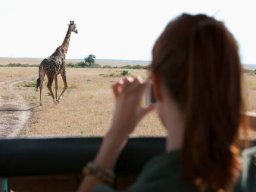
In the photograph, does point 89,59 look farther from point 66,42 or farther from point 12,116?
point 12,116

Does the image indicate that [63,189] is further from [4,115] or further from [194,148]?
[4,115]

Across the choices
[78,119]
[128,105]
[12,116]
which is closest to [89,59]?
[12,116]

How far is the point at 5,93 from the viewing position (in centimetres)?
2059

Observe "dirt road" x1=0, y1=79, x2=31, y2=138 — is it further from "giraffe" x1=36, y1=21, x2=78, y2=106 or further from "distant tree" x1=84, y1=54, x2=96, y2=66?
"distant tree" x1=84, y1=54, x2=96, y2=66

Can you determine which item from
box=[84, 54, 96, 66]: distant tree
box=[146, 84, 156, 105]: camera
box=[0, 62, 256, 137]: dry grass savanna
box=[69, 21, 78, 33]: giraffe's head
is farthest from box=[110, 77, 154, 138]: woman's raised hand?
box=[84, 54, 96, 66]: distant tree

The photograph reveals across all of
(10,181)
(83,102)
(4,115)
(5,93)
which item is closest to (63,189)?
(10,181)

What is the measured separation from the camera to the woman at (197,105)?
822 millimetres

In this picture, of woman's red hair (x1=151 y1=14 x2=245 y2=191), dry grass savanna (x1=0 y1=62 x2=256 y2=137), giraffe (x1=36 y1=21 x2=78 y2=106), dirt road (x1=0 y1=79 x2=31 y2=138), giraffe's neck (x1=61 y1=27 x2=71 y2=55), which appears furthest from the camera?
giraffe's neck (x1=61 y1=27 x2=71 y2=55)

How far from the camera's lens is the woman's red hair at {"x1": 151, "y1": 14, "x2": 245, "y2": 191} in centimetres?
82

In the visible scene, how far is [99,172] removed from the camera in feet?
3.25

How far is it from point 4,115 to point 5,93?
7651mm

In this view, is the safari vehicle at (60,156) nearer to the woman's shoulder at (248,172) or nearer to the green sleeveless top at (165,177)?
the woman's shoulder at (248,172)

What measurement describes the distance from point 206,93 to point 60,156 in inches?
15.8

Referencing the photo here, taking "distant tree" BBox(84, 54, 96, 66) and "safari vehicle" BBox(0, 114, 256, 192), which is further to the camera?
"distant tree" BBox(84, 54, 96, 66)
